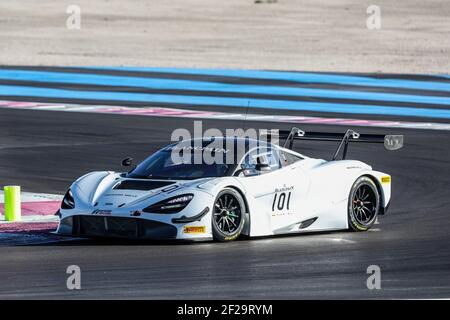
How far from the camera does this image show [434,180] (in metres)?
18.9

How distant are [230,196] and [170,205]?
737 millimetres

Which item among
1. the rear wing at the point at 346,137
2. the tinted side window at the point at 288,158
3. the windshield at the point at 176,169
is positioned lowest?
the windshield at the point at 176,169

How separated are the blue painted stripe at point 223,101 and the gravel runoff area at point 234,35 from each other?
6.58 meters

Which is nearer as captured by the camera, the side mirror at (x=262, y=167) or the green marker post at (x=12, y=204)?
the side mirror at (x=262, y=167)

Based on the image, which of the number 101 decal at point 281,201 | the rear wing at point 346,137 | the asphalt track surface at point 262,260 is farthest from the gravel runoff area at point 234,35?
the number 101 decal at point 281,201

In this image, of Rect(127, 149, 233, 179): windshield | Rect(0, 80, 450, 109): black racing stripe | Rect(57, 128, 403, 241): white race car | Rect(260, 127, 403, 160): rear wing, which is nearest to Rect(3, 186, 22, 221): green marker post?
Rect(57, 128, 403, 241): white race car

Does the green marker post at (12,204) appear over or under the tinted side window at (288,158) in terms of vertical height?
under

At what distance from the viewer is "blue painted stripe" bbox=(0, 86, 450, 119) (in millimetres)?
27688

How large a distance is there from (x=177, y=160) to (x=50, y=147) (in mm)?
8026

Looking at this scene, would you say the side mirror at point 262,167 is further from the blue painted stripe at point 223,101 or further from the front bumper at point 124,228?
the blue painted stripe at point 223,101

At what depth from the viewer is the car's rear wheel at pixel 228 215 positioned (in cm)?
1393

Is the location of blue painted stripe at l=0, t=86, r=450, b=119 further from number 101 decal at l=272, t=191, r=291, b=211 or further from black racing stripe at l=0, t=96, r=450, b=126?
number 101 decal at l=272, t=191, r=291, b=211

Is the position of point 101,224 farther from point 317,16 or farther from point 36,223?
point 317,16
